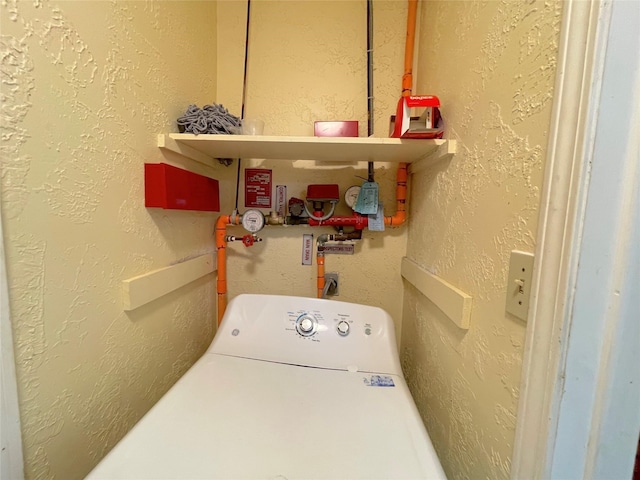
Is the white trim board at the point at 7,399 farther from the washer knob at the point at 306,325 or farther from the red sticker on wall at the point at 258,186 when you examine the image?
the red sticker on wall at the point at 258,186

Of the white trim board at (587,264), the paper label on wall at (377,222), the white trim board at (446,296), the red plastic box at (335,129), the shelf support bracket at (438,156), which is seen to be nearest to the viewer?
the white trim board at (587,264)

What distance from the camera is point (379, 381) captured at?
700mm

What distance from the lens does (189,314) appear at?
1.00m

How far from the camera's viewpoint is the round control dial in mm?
845

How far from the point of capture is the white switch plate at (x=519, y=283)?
0.42m

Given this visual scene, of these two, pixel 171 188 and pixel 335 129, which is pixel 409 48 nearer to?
pixel 335 129

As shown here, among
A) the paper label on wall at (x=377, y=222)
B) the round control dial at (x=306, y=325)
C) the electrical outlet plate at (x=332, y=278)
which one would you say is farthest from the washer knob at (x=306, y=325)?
the paper label on wall at (x=377, y=222)

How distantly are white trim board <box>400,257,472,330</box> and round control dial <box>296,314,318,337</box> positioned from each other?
370mm

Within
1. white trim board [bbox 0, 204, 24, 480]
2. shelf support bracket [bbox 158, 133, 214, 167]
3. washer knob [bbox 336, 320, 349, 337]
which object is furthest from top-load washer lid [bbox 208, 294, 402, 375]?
shelf support bracket [bbox 158, 133, 214, 167]

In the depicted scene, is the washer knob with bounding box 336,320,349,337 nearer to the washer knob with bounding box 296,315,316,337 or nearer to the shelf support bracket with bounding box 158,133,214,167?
the washer knob with bounding box 296,315,316,337

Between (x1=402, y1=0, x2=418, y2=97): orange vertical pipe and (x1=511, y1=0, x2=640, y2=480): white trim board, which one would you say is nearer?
(x1=511, y1=0, x2=640, y2=480): white trim board

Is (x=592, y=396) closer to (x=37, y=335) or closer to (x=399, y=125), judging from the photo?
(x=399, y=125)

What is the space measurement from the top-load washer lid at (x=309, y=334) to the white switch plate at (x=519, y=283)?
41 centimetres

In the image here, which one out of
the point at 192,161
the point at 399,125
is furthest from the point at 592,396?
the point at 192,161
